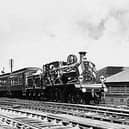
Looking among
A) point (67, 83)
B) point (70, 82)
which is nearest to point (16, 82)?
point (70, 82)

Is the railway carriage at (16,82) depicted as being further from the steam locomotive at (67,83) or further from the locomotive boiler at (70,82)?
the locomotive boiler at (70,82)

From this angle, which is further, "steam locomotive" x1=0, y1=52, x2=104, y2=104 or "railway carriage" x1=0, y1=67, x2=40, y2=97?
"railway carriage" x1=0, y1=67, x2=40, y2=97

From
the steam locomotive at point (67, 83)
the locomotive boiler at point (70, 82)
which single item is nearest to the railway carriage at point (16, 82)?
the steam locomotive at point (67, 83)

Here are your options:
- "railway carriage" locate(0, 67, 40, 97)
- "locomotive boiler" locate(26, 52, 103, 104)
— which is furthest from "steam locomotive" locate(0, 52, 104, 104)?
"railway carriage" locate(0, 67, 40, 97)

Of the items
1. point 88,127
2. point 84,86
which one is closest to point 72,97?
point 84,86

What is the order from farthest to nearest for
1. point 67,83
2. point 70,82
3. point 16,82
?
point 16,82 → point 70,82 → point 67,83

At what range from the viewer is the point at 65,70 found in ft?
69.2

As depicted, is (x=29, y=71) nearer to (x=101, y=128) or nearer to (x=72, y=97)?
(x=72, y=97)

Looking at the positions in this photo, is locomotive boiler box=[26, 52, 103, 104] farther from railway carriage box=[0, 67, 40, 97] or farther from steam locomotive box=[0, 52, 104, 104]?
railway carriage box=[0, 67, 40, 97]

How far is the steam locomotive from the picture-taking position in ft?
63.4

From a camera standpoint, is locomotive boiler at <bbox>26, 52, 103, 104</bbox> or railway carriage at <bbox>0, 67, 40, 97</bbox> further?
railway carriage at <bbox>0, 67, 40, 97</bbox>

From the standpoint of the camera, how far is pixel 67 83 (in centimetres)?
2022

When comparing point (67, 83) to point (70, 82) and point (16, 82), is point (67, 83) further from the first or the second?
point (16, 82)

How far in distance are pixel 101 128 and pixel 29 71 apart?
1989 cm
